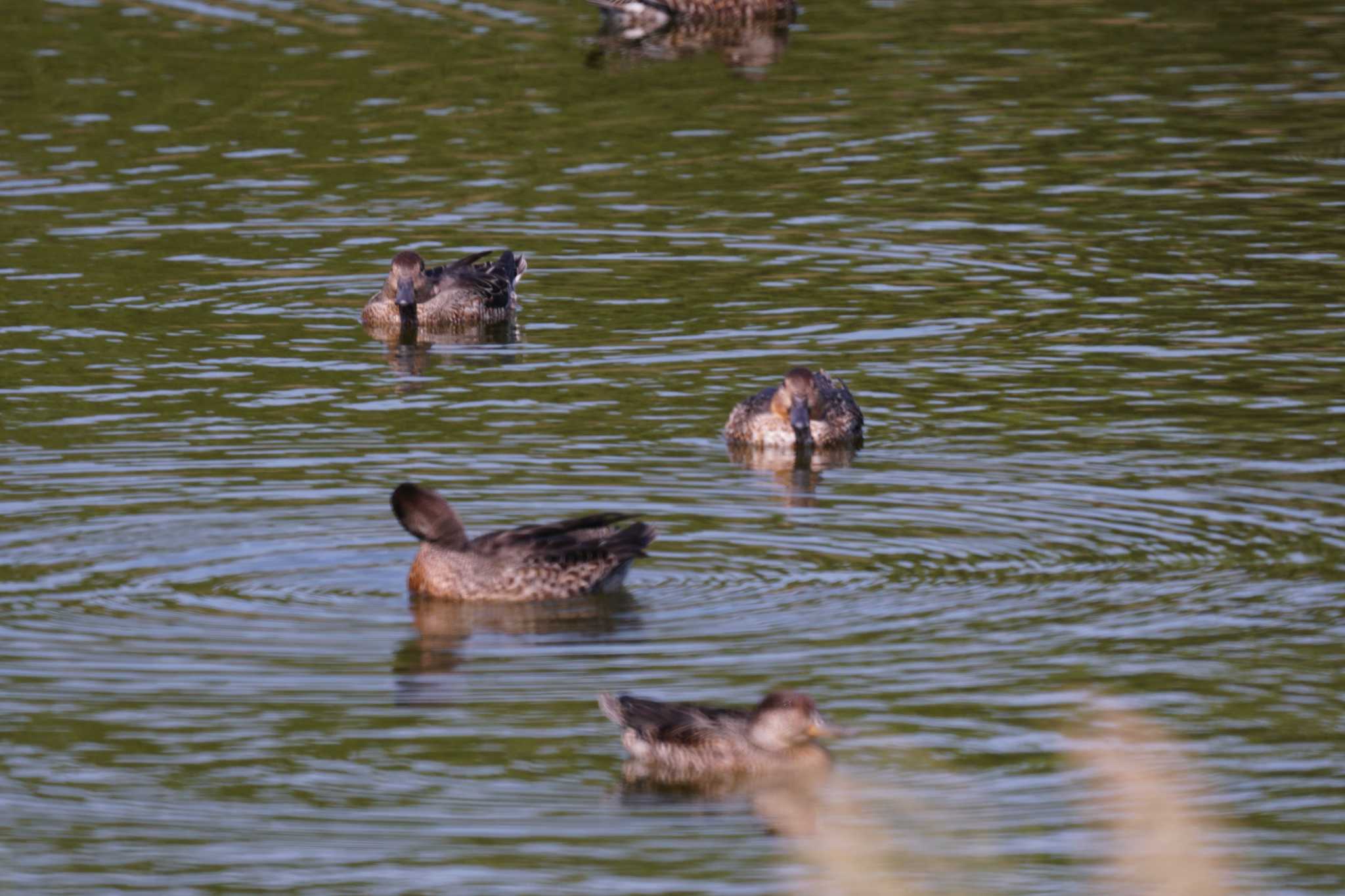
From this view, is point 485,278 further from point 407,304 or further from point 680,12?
point 680,12

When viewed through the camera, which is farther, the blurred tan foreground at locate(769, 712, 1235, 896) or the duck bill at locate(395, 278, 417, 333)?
the duck bill at locate(395, 278, 417, 333)

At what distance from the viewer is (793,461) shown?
1667cm

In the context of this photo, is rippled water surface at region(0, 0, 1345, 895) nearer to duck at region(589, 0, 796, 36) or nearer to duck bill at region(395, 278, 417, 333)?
duck bill at region(395, 278, 417, 333)

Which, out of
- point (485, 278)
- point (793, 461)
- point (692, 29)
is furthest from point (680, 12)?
point (793, 461)

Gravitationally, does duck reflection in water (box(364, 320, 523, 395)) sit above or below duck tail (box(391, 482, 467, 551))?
below

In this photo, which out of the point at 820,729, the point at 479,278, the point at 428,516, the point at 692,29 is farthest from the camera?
the point at 692,29

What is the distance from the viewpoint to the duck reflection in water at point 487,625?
1212cm

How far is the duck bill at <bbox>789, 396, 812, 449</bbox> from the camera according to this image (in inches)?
653

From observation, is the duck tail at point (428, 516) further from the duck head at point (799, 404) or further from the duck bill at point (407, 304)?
the duck bill at point (407, 304)

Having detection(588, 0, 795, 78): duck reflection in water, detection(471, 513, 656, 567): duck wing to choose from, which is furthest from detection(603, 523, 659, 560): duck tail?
detection(588, 0, 795, 78): duck reflection in water

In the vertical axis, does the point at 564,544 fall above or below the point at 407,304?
above

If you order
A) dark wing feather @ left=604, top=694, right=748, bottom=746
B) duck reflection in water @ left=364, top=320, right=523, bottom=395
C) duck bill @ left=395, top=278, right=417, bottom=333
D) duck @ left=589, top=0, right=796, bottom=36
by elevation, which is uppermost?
duck @ left=589, top=0, right=796, bottom=36

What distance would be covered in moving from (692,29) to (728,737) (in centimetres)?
2751

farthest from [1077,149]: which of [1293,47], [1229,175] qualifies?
[1293,47]
